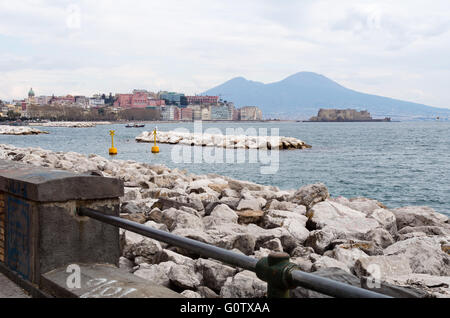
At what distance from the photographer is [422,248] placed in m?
5.96

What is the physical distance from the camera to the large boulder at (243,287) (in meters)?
4.42

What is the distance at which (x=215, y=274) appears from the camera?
4.94 m

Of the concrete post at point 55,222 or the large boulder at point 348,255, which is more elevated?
the concrete post at point 55,222

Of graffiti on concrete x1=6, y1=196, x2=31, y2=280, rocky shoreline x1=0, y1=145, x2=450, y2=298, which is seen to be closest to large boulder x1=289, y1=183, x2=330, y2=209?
rocky shoreline x1=0, y1=145, x2=450, y2=298

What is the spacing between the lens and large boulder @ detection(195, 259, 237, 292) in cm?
490

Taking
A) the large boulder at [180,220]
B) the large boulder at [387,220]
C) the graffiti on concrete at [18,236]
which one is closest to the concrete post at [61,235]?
the graffiti on concrete at [18,236]

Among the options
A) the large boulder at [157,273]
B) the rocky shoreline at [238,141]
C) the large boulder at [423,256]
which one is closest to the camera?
the large boulder at [157,273]

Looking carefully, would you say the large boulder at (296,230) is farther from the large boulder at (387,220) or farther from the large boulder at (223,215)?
the large boulder at (387,220)

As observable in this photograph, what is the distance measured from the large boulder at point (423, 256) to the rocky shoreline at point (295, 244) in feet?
0.04

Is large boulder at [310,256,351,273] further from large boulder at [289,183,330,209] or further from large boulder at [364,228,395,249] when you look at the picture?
large boulder at [289,183,330,209]
